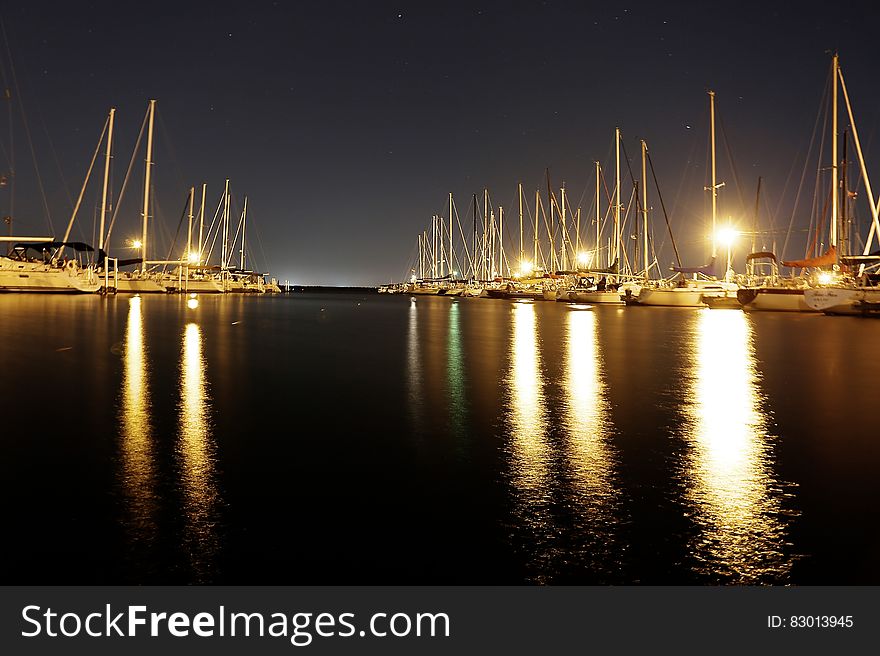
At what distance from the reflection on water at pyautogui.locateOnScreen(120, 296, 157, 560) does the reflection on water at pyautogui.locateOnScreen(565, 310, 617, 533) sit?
3330mm

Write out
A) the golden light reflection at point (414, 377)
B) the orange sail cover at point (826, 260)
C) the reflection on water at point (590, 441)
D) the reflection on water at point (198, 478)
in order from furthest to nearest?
the orange sail cover at point (826, 260) → the golden light reflection at point (414, 377) → the reflection on water at point (590, 441) → the reflection on water at point (198, 478)

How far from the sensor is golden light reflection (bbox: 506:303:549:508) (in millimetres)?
6371

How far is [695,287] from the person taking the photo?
214 ft

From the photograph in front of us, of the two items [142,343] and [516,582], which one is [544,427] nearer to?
[516,582]

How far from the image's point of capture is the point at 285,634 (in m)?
4.07

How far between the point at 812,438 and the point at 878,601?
4.96 meters

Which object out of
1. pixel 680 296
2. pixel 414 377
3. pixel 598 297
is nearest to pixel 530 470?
pixel 414 377

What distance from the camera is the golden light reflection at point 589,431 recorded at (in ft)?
20.6

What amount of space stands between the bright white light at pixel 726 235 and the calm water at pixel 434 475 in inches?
2037

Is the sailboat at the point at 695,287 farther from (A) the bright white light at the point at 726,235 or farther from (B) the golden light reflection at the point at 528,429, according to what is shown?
(B) the golden light reflection at the point at 528,429

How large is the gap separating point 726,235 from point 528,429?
6035cm

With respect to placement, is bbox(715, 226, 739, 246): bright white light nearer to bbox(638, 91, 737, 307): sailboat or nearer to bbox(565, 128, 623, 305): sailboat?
bbox(638, 91, 737, 307): sailboat

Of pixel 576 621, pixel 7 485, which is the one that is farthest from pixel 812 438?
pixel 7 485

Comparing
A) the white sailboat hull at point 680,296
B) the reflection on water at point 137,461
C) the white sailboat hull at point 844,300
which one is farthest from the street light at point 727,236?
the reflection on water at point 137,461
